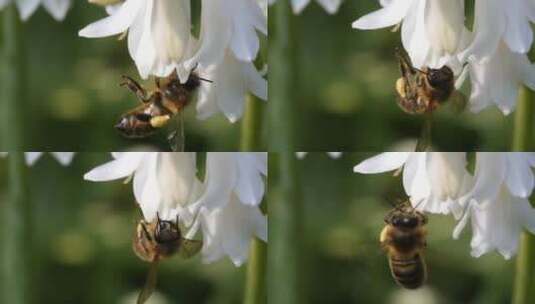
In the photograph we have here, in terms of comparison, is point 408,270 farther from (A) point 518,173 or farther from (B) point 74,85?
(B) point 74,85

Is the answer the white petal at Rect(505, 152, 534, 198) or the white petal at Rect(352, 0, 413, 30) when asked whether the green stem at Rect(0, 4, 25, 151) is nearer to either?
the white petal at Rect(352, 0, 413, 30)

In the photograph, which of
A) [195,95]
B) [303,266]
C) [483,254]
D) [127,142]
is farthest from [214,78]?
[483,254]

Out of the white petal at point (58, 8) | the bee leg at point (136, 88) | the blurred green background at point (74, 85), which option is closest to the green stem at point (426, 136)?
the blurred green background at point (74, 85)

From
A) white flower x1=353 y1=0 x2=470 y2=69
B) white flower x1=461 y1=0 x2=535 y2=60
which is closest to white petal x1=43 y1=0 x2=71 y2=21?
white flower x1=353 y1=0 x2=470 y2=69

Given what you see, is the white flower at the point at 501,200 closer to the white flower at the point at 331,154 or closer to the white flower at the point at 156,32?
the white flower at the point at 331,154

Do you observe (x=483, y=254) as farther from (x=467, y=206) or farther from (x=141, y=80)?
(x=141, y=80)
